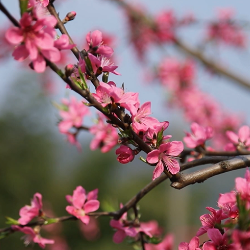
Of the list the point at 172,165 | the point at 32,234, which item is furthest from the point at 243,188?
the point at 32,234

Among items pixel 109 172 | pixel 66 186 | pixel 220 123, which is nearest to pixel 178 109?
pixel 220 123

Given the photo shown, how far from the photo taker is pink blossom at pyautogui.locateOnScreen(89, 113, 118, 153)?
1.95 meters

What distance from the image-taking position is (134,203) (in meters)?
1.27

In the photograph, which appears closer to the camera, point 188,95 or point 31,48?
point 31,48

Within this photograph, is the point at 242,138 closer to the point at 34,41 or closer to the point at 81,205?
the point at 81,205

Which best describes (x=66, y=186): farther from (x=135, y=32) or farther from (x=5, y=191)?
(x=135, y=32)

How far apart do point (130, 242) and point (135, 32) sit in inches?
152

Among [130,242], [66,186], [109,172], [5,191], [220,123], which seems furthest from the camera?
[109,172]

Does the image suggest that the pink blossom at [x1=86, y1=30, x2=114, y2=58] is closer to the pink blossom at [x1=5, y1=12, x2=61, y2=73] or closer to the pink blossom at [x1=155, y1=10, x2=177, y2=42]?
the pink blossom at [x1=5, y1=12, x2=61, y2=73]

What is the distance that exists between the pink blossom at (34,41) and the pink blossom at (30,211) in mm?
559

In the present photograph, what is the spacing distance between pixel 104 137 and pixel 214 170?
0.99 metres

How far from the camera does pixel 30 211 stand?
1243mm

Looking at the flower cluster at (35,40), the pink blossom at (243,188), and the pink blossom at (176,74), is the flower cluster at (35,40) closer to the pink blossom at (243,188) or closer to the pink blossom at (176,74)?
the pink blossom at (243,188)

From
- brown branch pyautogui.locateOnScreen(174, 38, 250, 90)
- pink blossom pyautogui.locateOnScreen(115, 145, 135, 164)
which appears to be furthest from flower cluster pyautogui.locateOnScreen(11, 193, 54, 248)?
brown branch pyautogui.locateOnScreen(174, 38, 250, 90)
